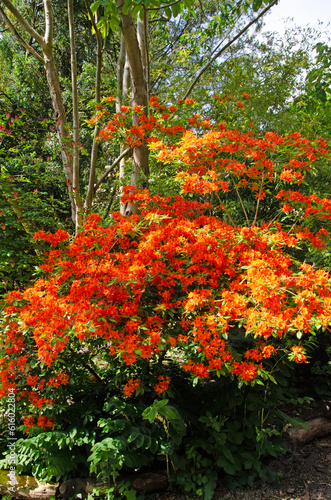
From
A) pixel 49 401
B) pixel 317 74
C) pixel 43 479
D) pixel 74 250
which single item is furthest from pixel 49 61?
pixel 43 479

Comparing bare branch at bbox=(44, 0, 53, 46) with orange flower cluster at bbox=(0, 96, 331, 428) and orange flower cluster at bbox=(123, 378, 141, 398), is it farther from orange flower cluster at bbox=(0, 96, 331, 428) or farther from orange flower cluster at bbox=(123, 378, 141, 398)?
orange flower cluster at bbox=(123, 378, 141, 398)

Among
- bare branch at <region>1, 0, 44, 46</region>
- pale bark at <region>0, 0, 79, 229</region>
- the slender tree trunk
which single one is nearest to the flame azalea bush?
the slender tree trunk

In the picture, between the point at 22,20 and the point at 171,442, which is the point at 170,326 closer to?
the point at 171,442

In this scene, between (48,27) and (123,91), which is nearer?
(48,27)

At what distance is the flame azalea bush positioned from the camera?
163 centimetres

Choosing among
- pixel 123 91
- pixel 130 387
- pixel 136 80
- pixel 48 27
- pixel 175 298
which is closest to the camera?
pixel 130 387

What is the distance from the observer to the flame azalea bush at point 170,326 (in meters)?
1.63

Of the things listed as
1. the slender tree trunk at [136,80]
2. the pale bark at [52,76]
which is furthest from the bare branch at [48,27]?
the slender tree trunk at [136,80]

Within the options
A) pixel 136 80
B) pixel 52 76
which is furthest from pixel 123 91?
pixel 136 80

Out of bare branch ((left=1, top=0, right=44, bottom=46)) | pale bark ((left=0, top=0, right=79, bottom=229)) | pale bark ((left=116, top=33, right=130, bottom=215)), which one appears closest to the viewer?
bare branch ((left=1, top=0, right=44, bottom=46))

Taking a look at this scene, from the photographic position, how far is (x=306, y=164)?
246cm

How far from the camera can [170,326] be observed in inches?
79.1

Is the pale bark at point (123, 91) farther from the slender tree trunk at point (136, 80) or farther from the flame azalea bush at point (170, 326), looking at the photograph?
the flame azalea bush at point (170, 326)

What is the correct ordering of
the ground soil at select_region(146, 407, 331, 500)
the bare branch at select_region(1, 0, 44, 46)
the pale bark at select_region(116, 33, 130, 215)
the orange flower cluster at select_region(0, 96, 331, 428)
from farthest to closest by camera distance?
the pale bark at select_region(116, 33, 130, 215)
the bare branch at select_region(1, 0, 44, 46)
the ground soil at select_region(146, 407, 331, 500)
the orange flower cluster at select_region(0, 96, 331, 428)
